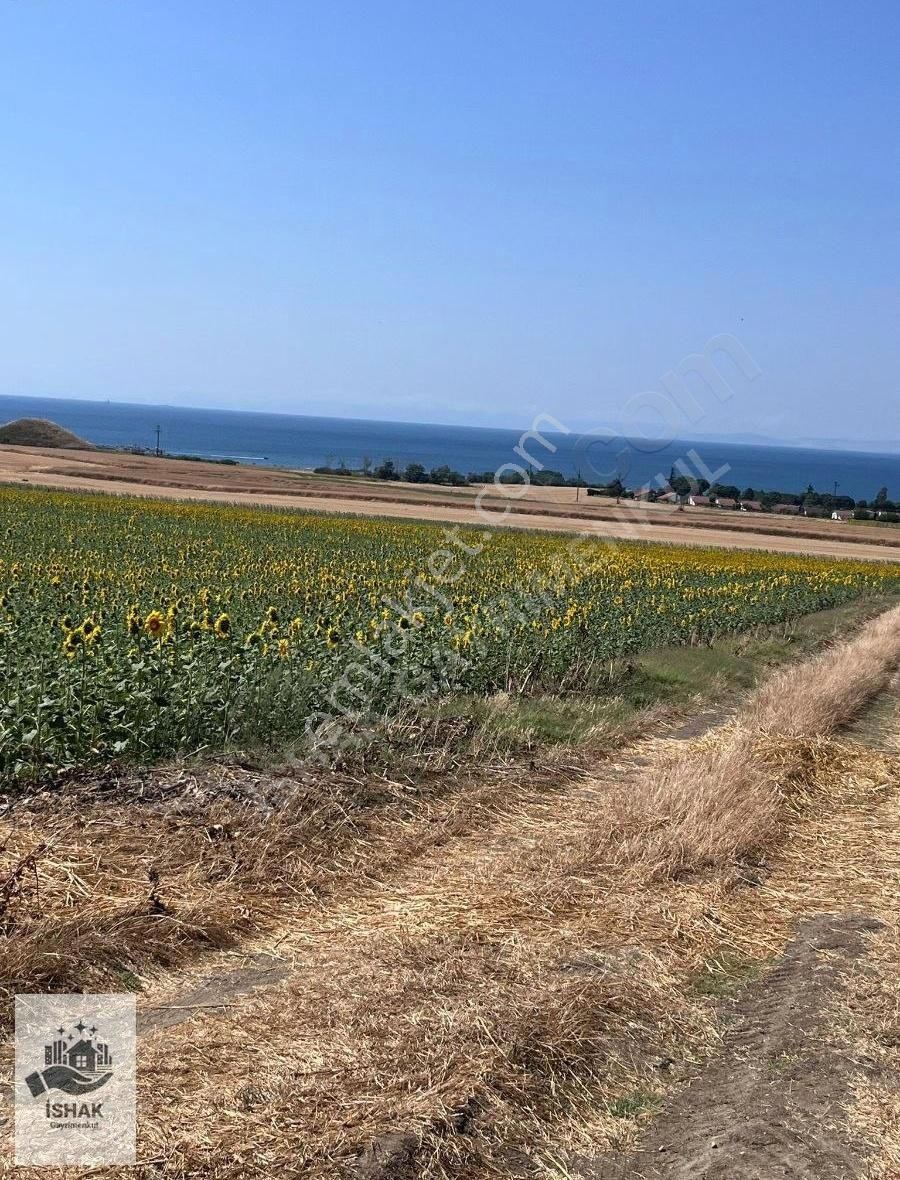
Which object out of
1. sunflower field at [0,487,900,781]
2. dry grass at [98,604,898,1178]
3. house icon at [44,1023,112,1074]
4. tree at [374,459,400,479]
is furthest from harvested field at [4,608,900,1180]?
tree at [374,459,400,479]

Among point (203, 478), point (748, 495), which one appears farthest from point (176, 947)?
point (748, 495)

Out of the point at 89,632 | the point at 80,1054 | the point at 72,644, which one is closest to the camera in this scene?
the point at 80,1054

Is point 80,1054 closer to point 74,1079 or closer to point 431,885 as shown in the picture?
point 74,1079

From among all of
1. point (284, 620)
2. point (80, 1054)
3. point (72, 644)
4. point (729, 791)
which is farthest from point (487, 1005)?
point (284, 620)

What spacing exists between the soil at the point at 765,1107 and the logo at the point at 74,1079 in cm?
158

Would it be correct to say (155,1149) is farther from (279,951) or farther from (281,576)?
(281,576)

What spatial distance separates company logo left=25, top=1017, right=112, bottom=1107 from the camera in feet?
12.9

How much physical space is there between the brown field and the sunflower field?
17172mm

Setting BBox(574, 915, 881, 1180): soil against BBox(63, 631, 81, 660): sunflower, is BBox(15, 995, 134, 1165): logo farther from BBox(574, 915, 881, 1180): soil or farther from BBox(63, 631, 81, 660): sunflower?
BBox(63, 631, 81, 660): sunflower

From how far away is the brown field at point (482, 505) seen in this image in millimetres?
51125

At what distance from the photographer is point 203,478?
2712 inches

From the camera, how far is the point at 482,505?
6219 centimetres

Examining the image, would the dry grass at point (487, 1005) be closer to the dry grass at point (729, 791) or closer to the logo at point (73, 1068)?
the dry grass at point (729, 791)

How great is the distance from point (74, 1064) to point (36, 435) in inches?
4429
